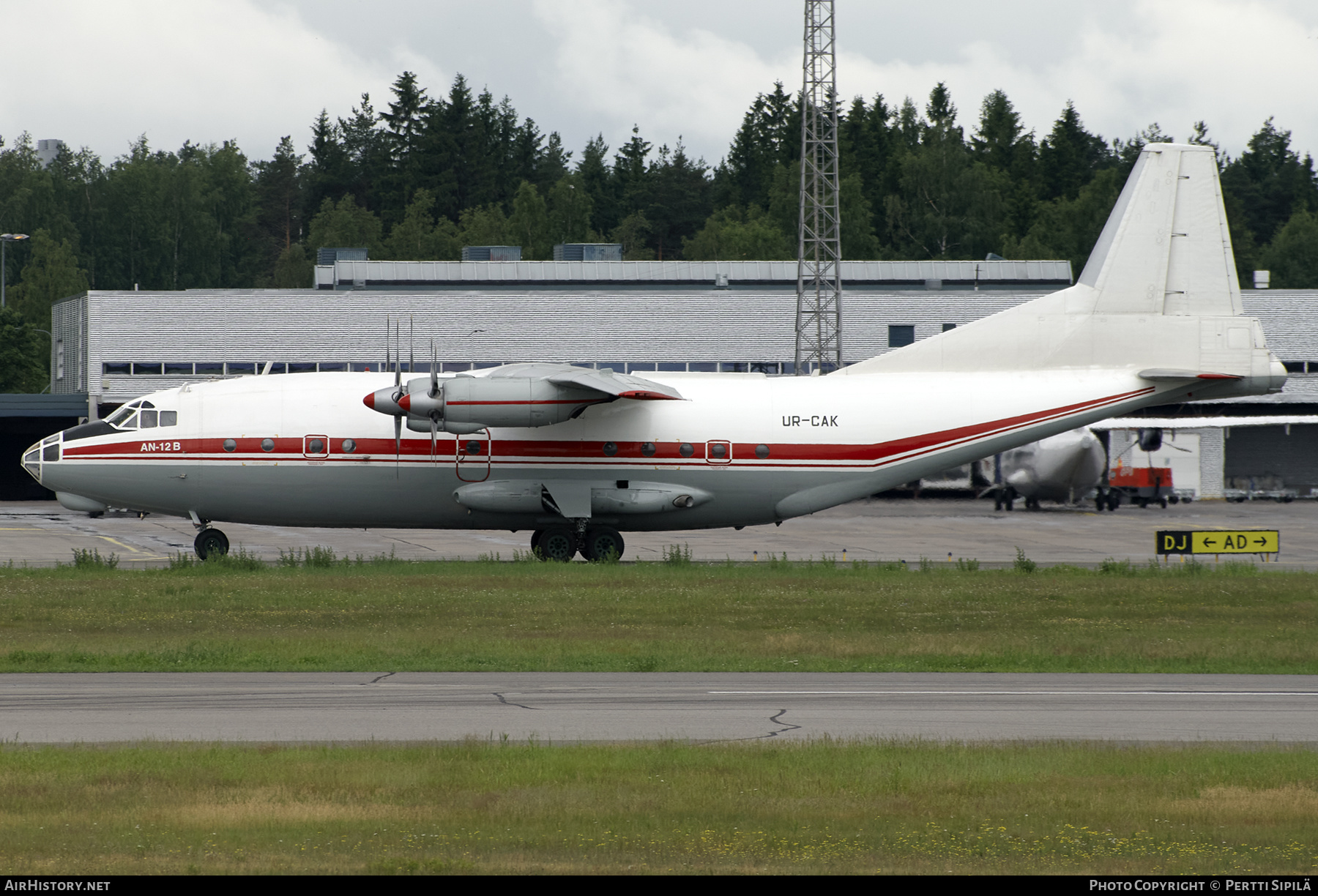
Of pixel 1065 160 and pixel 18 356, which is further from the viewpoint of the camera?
pixel 1065 160

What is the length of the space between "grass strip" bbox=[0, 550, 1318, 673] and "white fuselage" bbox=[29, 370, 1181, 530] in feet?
5.25

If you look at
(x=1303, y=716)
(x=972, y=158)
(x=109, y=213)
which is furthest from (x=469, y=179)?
(x=1303, y=716)

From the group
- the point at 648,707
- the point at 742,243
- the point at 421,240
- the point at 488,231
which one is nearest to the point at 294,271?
the point at 421,240

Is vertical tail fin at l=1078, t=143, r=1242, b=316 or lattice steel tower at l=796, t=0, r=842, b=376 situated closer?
vertical tail fin at l=1078, t=143, r=1242, b=316

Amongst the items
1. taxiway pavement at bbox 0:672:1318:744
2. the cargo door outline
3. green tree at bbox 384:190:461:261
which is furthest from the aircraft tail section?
green tree at bbox 384:190:461:261

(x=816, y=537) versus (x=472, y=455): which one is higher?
(x=472, y=455)

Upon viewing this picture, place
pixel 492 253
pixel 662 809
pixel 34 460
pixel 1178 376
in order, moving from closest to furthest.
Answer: pixel 662 809 → pixel 1178 376 → pixel 34 460 → pixel 492 253

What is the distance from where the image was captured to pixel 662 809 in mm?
11078

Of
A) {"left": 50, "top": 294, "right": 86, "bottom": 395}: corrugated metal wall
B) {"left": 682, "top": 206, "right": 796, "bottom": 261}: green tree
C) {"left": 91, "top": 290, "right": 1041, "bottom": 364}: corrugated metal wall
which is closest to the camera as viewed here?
{"left": 91, "top": 290, "right": 1041, "bottom": 364}: corrugated metal wall

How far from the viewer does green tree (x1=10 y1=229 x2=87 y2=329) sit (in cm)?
10969

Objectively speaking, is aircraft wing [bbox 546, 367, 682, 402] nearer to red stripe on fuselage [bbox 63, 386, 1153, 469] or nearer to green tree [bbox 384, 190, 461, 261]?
red stripe on fuselage [bbox 63, 386, 1153, 469]

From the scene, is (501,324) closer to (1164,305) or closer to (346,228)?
(1164,305)

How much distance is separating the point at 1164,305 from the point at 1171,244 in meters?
1.52
